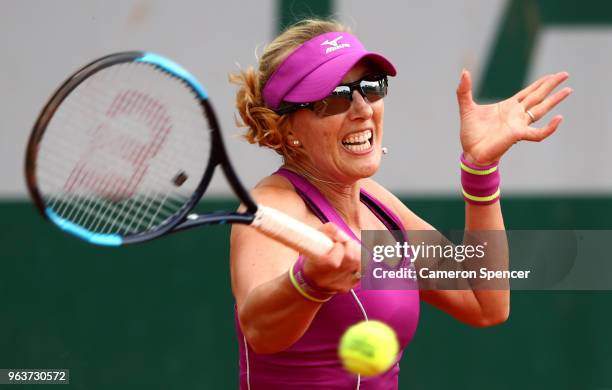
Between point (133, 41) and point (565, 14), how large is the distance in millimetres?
1765

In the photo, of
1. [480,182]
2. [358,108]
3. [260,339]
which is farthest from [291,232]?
[480,182]

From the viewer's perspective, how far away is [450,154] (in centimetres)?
451

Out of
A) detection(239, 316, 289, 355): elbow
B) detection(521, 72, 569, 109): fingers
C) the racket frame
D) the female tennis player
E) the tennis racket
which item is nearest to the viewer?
the racket frame

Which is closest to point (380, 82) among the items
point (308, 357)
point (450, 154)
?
point (308, 357)

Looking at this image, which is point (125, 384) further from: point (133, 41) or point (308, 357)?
point (308, 357)

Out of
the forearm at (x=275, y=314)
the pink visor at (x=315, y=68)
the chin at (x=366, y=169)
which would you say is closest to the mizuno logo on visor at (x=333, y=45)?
the pink visor at (x=315, y=68)

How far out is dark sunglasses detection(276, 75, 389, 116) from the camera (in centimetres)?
273

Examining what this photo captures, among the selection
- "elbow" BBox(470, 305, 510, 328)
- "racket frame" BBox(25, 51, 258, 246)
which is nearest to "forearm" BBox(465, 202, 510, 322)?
"elbow" BBox(470, 305, 510, 328)

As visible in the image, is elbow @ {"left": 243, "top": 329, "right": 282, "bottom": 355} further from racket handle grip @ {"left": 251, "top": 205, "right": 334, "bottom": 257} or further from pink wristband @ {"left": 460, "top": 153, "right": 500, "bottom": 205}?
pink wristband @ {"left": 460, "top": 153, "right": 500, "bottom": 205}

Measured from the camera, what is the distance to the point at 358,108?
2.73m

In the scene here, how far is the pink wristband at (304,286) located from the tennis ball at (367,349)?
11 cm

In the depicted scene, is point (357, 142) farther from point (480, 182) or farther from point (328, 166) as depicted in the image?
point (480, 182)

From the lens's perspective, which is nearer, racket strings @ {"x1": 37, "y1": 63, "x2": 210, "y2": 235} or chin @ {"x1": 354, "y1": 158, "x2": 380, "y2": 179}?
racket strings @ {"x1": 37, "y1": 63, "x2": 210, "y2": 235}

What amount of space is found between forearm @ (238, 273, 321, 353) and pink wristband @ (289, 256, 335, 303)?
0.01 m
